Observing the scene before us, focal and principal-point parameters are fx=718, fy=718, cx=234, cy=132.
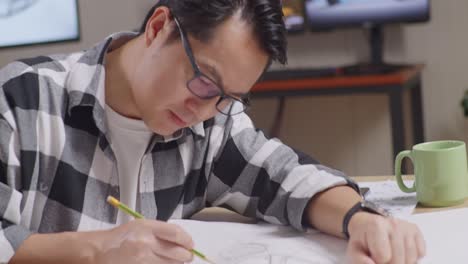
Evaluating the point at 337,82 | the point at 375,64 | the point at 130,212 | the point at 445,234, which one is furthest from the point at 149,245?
the point at 375,64

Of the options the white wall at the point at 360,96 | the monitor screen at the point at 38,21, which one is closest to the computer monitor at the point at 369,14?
the white wall at the point at 360,96

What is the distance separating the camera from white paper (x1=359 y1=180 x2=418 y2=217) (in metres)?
1.14

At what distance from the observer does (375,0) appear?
308 cm

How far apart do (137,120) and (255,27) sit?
26 centimetres

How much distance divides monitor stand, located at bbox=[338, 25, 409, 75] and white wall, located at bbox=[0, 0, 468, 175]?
112 mm

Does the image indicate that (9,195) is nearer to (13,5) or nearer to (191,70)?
(191,70)

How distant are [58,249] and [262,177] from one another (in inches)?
15.5

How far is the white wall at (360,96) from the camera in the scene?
125 inches

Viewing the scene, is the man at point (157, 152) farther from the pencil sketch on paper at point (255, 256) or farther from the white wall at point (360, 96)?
the white wall at point (360, 96)

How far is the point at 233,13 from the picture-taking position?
937mm

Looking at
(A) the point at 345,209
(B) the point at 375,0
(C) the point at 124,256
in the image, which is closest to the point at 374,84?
(B) the point at 375,0

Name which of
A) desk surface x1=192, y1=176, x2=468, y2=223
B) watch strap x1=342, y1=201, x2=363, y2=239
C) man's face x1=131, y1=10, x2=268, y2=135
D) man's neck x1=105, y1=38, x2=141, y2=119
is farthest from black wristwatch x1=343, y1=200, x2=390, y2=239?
man's neck x1=105, y1=38, x2=141, y2=119

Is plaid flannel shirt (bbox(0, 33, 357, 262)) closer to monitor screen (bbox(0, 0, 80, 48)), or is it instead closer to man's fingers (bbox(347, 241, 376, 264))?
man's fingers (bbox(347, 241, 376, 264))

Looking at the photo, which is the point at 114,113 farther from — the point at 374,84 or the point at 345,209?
the point at 374,84
